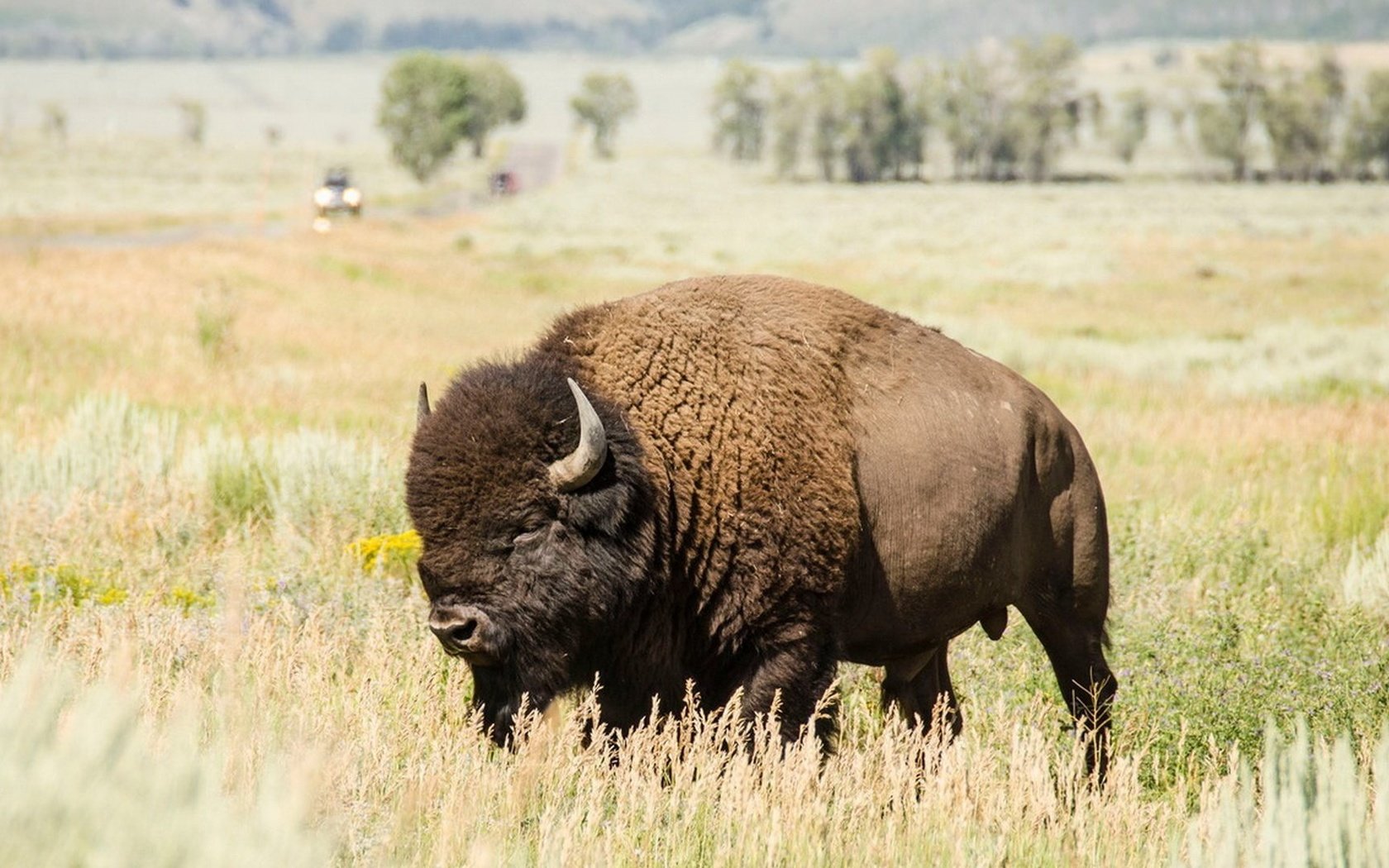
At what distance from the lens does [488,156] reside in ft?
566

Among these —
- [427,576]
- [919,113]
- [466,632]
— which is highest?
[427,576]

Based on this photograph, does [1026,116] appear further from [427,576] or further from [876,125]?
[427,576]

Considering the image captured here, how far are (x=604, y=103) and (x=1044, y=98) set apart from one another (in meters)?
69.5

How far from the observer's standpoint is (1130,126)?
162 m

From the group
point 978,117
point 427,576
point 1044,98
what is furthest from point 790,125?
point 427,576

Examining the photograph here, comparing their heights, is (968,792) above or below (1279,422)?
above

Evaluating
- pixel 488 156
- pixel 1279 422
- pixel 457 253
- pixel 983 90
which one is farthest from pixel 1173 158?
pixel 1279 422

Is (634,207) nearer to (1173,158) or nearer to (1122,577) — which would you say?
(1122,577)

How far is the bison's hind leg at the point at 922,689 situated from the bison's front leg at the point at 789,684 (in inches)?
34.9

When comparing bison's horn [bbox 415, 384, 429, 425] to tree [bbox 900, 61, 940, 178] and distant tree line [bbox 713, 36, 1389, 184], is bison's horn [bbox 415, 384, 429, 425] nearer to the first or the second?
distant tree line [bbox 713, 36, 1389, 184]

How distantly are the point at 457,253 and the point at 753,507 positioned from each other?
4305 centimetres

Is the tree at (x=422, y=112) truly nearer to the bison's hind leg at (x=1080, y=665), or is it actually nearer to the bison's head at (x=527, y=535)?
the bison's hind leg at (x=1080, y=665)

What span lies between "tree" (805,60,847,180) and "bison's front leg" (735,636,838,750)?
5708 inches

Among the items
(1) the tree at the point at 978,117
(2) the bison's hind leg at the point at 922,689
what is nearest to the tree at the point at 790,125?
(1) the tree at the point at 978,117
